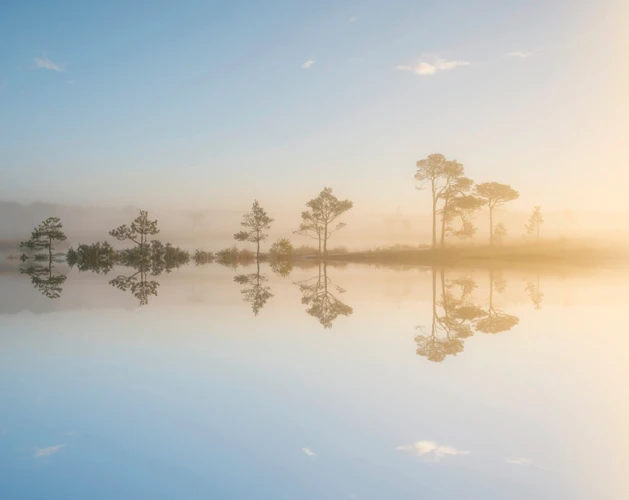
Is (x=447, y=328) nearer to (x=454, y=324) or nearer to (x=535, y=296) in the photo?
(x=454, y=324)

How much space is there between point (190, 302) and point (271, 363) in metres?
7.36

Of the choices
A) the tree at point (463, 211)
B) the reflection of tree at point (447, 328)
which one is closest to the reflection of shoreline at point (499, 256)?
the tree at point (463, 211)

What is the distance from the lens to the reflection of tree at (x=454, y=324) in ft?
22.8

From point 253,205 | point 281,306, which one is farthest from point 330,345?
point 253,205

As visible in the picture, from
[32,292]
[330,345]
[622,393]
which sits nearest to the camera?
[622,393]

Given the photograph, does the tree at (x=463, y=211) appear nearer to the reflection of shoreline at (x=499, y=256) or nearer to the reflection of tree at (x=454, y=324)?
the reflection of shoreline at (x=499, y=256)

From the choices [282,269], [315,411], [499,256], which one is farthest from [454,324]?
[499,256]

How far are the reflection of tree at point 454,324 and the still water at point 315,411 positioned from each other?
0.22ft

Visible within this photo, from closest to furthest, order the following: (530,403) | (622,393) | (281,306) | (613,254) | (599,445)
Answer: (599,445), (530,403), (622,393), (281,306), (613,254)

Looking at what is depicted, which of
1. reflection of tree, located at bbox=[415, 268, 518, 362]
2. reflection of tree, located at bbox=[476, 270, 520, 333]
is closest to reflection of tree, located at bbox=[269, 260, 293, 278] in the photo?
reflection of tree, located at bbox=[415, 268, 518, 362]

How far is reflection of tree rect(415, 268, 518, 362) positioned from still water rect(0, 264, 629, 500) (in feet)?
0.22

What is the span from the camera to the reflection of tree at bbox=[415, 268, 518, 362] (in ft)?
22.8

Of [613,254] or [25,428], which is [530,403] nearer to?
[25,428]

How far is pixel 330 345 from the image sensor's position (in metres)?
7.16
